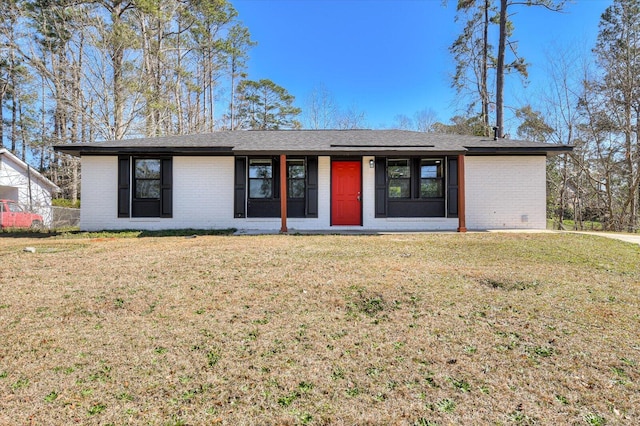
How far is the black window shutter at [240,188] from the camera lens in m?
9.82

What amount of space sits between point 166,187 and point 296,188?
4081 mm

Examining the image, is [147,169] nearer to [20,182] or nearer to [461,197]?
[461,197]

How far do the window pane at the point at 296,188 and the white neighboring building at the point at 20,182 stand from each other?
1673 cm

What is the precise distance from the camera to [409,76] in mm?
22953

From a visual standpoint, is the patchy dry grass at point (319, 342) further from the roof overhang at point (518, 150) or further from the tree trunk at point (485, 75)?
the tree trunk at point (485, 75)

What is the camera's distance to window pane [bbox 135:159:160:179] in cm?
982

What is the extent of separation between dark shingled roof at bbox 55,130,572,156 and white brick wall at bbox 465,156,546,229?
1.49ft

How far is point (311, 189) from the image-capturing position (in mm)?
9859

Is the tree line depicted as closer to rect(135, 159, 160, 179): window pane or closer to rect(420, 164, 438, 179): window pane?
rect(420, 164, 438, 179): window pane

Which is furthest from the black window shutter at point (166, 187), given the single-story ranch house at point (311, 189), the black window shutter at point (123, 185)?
the black window shutter at point (123, 185)

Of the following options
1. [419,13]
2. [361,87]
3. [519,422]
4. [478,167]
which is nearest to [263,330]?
[519,422]

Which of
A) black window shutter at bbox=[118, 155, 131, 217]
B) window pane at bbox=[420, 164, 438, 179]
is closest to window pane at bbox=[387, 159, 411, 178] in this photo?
window pane at bbox=[420, 164, 438, 179]

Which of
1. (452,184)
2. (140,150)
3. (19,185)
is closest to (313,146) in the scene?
(452,184)

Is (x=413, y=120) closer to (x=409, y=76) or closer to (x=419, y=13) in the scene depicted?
(x=409, y=76)
